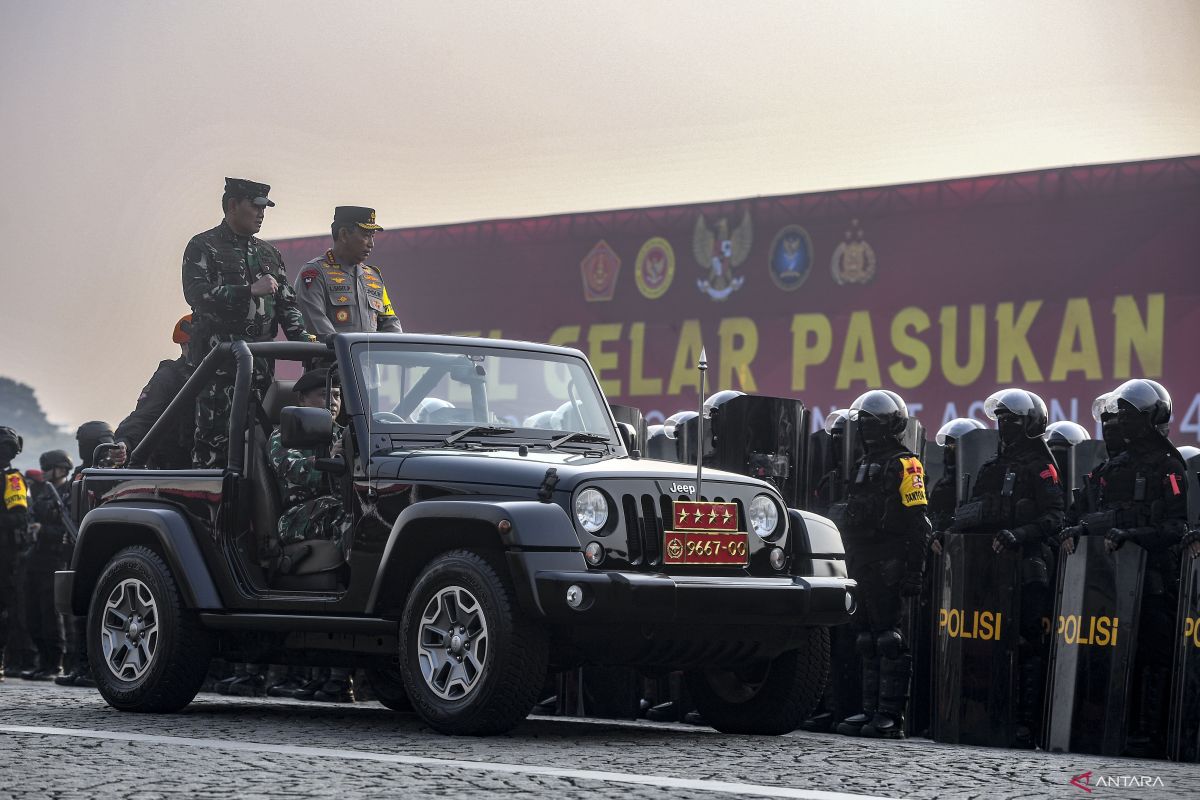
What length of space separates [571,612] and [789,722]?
1697mm

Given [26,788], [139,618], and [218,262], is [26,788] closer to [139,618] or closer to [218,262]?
[139,618]

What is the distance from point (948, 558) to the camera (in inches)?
419

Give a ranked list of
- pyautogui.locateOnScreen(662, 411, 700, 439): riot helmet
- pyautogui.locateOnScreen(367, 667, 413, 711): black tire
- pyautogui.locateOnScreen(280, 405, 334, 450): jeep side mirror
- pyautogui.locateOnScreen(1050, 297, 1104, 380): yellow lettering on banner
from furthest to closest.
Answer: pyautogui.locateOnScreen(1050, 297, 1104, 380): yellow lettering on banner → pyautogui.locateOnScreen(662, 411, 700, 439): riot helmet → pyautogui.locateOnScreen(367, 667, 413, 711): black tire → pyautogui.locateOnScreen(280, 405, 334, 450): jeep side mirror

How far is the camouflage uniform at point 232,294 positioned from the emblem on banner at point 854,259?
64.9ft

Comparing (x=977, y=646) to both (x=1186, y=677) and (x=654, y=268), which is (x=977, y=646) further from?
(x=654, y=268)

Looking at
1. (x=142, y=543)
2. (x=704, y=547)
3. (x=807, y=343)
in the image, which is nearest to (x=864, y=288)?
(x=807, y=343)

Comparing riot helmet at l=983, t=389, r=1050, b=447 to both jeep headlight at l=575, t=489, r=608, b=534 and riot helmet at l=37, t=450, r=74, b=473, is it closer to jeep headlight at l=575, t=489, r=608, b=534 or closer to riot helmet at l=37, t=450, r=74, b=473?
jeep headlight at l=575, t=489, r=608, b=534

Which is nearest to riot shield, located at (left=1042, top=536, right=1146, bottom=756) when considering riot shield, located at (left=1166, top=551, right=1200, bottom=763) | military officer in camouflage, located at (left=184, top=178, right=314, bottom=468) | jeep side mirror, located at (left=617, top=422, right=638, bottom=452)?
riot shield, located at (left=1166, top=551, right=1200, bottom=763)

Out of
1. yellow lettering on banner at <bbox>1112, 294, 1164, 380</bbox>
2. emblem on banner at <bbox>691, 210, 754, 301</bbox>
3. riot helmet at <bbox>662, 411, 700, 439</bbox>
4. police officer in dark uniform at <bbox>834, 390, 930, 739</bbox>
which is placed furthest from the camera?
emblem on banner at <bbox>691, 210, 754, 301</bbox>

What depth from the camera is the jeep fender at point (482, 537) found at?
28.0 ft

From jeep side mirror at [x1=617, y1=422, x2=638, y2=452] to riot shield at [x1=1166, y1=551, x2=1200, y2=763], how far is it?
2.83 meters

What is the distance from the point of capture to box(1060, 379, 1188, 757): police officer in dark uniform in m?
9.74

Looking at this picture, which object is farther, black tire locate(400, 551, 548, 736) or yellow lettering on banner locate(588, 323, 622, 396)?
yellow lettering on banner locate(588, 323, 622, 396)

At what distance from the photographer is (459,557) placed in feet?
28.9
